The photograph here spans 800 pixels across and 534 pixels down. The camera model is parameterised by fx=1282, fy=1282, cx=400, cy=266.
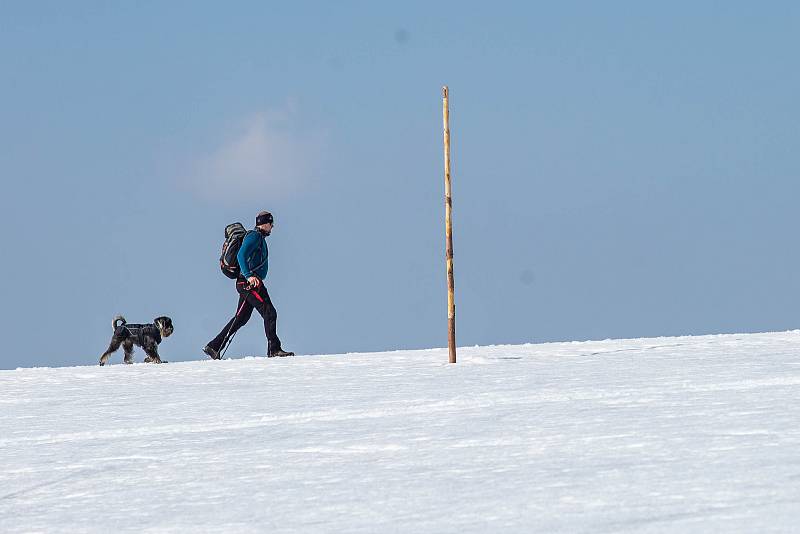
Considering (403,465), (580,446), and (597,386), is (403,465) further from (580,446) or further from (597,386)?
(597,386)

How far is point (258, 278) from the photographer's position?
15883 mm

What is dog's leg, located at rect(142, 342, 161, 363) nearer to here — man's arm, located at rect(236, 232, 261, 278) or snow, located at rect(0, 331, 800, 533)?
man's arm, located at rect(236, 232, 261, 278)

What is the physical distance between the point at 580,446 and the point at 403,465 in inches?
38.3

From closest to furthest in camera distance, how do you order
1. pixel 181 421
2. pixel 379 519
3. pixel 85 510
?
pixel 379 519 < pixel 85 510 < pixel 181 421

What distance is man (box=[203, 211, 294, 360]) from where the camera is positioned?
15828 mm

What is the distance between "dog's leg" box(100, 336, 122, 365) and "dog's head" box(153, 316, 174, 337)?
557mm

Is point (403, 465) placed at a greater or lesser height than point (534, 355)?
greater

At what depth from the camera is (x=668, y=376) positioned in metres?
10.9

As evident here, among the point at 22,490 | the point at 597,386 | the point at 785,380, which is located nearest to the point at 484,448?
the point at 22,490

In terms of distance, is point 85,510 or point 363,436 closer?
point 85,510

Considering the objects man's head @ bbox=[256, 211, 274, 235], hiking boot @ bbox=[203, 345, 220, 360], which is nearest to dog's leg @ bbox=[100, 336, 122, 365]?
hiking boot @ bbox=[203, 345, 220, 360]

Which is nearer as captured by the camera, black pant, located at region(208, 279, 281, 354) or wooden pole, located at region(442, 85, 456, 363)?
wooden pole, located at region(442, 85, 456, 363)

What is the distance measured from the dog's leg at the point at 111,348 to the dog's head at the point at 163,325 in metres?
0.56

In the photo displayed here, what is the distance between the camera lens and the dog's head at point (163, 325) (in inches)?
664
